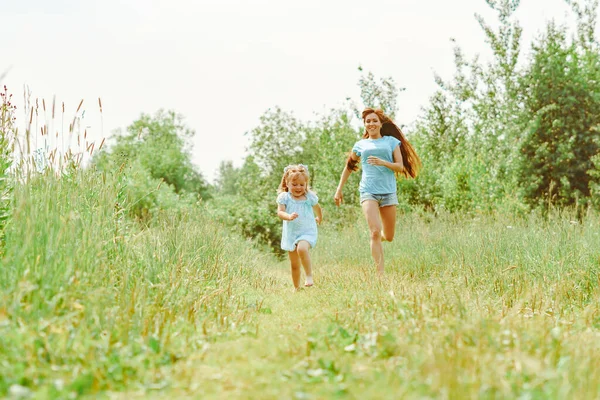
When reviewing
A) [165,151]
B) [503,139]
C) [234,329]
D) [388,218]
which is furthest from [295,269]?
[165,151]

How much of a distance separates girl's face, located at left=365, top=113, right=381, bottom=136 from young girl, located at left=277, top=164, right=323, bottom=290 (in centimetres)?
104

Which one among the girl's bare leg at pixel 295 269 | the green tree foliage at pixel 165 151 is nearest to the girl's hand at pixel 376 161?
the girl's bare leg at pixel 295 269

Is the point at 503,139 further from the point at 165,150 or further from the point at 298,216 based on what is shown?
the point at 165,150

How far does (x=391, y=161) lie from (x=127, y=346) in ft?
16.1

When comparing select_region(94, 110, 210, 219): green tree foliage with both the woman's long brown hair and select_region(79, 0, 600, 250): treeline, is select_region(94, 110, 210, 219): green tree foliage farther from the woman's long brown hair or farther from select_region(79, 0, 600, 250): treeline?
the woman's long brown hair

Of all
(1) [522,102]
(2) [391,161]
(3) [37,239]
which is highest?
(1) [522,102]

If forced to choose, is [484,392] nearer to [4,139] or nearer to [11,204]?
[11,204]

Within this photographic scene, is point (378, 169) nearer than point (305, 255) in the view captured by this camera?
No

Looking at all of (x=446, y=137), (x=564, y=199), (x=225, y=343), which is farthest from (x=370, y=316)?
A: (x=446, y=137)

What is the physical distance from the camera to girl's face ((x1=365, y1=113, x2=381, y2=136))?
7406 millimetres

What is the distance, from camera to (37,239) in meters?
3.77

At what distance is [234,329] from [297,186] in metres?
3.26

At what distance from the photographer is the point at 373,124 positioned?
24.3 feet

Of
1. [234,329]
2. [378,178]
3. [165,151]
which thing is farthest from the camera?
[165,151]
